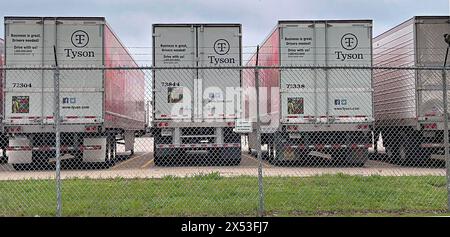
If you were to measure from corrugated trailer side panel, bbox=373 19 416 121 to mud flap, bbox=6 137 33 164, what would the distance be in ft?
37.2

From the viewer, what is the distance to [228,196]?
369 inches

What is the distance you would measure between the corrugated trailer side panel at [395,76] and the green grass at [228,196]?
476cm

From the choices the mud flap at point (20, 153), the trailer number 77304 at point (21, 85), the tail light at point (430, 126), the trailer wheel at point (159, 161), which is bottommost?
the trailer wheel at point (159, 161)

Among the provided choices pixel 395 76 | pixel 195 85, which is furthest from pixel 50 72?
pixel 395 76

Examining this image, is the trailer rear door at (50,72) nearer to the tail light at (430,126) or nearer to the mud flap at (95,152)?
the mud flap at (95,152)

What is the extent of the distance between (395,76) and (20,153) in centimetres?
1200

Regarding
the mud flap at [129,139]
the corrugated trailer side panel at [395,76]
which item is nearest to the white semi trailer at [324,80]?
the corrugated trailer side panel at [395,76]

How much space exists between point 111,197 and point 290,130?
7240 millimetres

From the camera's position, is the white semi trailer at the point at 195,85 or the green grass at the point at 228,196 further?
the white semi trailer at the point at 195,85

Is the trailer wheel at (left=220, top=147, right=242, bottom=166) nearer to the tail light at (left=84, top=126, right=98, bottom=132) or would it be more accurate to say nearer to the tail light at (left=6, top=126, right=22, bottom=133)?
the tail light at (left=84, top=126, right=98, bottom=132)

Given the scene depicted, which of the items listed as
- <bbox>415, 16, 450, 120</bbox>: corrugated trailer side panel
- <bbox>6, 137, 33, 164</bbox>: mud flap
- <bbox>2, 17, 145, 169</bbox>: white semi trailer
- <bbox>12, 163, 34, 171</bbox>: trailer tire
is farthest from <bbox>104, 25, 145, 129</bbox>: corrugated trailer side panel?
<bbox>415, 16, 450, 120</bbox>: corrugated trailer side panel

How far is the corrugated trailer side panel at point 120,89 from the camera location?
51.0 feet

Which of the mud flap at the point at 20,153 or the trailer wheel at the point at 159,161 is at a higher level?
the mud flap at the point at 20,153
